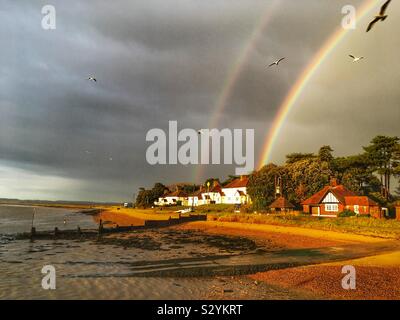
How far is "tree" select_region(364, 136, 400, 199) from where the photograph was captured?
269 ft

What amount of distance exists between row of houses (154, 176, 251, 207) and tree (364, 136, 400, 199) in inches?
1379

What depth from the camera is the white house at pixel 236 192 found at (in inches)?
4498

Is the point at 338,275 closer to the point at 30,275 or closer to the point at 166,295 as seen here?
the point at 166,295

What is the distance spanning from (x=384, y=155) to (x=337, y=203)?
96.8 feet

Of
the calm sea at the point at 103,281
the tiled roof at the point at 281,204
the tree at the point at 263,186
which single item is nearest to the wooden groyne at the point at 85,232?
the calm sea at the point at 103,281

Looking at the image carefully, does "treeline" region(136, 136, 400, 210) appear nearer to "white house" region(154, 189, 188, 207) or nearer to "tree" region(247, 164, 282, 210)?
"tree" region(247, 164, 282, 210)

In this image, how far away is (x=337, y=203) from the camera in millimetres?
64938

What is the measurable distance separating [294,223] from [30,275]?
133ft

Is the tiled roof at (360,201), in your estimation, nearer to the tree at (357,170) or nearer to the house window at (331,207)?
the house window at (331,207)

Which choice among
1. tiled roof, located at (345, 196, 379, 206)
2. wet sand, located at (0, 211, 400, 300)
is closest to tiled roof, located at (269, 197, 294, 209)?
tiled roof, located at (345, 196, 379, 206)

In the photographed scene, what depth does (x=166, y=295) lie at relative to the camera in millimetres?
17047
